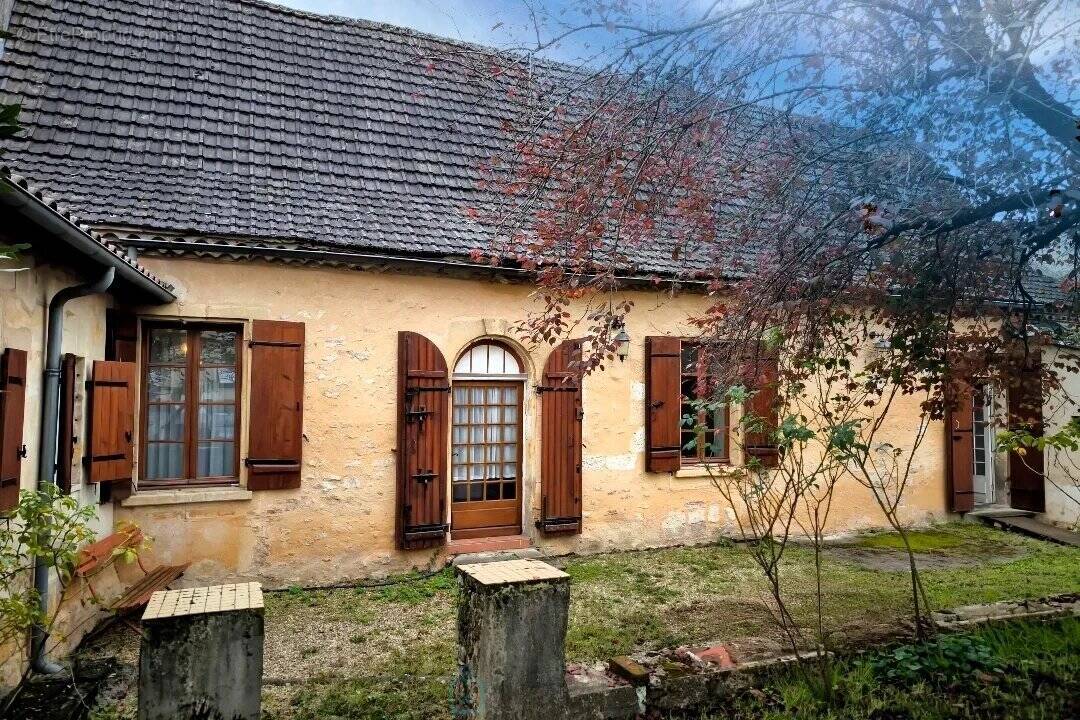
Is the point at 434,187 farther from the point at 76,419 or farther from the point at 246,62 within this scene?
the point at 76,419

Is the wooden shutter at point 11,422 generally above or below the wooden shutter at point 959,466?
above

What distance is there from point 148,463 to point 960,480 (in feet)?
33.4

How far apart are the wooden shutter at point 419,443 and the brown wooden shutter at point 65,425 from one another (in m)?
2.87

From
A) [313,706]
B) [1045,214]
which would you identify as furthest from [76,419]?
[1045,214]

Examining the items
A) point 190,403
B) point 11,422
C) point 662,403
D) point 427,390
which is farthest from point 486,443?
point 11,422

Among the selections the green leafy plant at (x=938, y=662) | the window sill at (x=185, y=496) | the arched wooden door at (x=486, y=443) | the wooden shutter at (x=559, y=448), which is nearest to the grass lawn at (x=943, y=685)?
the green leafy plant at (x=938, y=662)

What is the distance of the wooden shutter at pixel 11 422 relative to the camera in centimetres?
407

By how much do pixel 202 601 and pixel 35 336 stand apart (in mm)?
2748

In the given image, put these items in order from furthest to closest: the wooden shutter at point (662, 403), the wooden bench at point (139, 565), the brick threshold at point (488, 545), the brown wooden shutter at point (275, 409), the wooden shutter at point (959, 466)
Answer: the wooden shutter at point (959, 466), the wooden shutter at point (662, 403), the brick threshold at point (488, 545), the brown wooden shutter at point (275, 409), the wooden bench at point (139, 565)

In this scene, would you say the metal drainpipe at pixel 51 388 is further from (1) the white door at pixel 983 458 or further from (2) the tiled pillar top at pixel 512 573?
(1) the white door at pixel 983 458

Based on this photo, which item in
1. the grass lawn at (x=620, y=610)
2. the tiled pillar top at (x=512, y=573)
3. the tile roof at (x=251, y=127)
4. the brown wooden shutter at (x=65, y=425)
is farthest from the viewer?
the tile roof at (x=251, y=127)

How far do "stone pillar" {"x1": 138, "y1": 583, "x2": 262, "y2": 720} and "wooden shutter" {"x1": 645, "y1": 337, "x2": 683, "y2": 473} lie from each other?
591 cm

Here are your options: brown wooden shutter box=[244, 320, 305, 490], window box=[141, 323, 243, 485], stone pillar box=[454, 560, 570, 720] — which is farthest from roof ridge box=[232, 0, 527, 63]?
stone pillar box=[454, 560, 570, 720]

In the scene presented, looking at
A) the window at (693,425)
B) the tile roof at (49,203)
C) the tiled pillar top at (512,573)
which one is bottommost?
the tiled pillar top at (512,573)
